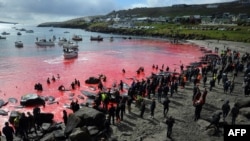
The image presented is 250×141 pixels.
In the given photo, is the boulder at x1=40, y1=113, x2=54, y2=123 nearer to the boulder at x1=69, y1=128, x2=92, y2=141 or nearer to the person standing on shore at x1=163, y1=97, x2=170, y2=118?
the boulder at x1=69, y1=128, x2=92, y2=141

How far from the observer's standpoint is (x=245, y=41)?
102375mm

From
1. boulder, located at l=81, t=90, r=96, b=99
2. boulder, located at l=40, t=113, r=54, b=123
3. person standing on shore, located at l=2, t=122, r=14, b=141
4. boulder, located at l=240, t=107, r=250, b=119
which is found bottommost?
boulder, located at l=81, t=90, r=96, b=99

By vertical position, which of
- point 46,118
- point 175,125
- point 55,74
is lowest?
point 55,74

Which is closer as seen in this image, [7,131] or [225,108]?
[7,131]

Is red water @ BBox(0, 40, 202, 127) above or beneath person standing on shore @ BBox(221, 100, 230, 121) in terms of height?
beneath

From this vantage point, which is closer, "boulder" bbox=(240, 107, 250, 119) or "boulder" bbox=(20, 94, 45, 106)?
"boulder" bbox=(240, 107, 250, 119)

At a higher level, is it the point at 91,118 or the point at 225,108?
the point at 225,108

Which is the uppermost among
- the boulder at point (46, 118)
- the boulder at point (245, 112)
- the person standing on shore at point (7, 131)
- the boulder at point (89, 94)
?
the boulder at point (245, 112)

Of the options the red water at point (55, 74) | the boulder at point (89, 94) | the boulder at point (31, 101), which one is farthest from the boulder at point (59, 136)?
the boulder at point (89, 94)

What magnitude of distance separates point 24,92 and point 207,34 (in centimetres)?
10848

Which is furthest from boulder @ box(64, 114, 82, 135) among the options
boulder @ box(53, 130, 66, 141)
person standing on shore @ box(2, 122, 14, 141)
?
person standing on shore @ box(2, 122, 14, 141)

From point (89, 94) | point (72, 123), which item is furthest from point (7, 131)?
point (89, 94)

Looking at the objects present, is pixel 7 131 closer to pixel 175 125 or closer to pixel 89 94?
pixel 175 125

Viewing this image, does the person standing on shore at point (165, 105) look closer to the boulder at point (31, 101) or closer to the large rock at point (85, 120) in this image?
the large rock at point (85, 120)
